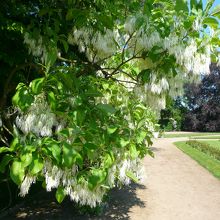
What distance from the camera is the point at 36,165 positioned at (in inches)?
102

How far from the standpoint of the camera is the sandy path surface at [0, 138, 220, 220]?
9008 mm

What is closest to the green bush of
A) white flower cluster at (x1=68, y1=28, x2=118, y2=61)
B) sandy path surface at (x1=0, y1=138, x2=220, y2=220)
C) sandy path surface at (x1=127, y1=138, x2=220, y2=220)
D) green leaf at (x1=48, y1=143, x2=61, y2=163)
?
sandy path surface at (x1=127, y1=138, x2=220, y2=220)

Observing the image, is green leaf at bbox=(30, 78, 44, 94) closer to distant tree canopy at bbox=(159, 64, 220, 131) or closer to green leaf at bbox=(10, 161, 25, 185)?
green leaf at bbox=(10, 161, 25, 185)

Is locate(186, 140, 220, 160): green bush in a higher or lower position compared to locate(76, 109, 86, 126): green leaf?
lower

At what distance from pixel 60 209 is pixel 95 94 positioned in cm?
694

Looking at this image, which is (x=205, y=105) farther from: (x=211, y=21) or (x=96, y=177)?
(x=96, y=177)

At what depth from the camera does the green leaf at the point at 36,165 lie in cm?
257

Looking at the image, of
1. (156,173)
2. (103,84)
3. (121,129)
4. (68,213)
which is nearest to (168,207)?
(68,213)

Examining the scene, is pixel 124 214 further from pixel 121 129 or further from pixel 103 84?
pixel 121 129

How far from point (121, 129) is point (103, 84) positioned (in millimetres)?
1148

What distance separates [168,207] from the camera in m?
9.79

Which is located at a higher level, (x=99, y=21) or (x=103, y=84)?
(x=99, y=21)

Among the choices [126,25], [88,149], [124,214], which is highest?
[126,25]

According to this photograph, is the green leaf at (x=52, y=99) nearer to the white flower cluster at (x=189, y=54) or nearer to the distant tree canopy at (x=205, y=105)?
the white flower cluster at (x=189, y=54)
